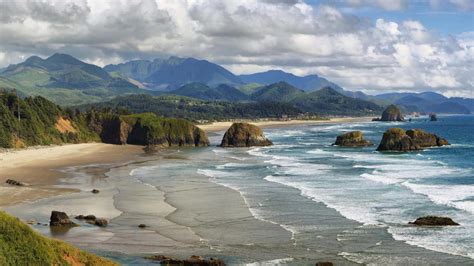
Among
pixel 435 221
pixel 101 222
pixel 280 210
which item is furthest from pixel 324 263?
pixel 101 222

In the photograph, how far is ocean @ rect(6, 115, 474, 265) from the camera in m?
35.5

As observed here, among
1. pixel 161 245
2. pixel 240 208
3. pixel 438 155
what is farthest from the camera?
pixel 438 155

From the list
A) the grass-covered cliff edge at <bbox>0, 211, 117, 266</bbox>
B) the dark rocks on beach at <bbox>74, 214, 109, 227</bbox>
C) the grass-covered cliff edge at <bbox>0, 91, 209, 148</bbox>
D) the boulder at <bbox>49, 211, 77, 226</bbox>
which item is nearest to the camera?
the grass-covered cliff edge at <bbox>0, 211, 117, 266</bbox>

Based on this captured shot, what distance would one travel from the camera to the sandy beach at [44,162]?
59.6 meters

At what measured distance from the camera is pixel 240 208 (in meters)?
50.2

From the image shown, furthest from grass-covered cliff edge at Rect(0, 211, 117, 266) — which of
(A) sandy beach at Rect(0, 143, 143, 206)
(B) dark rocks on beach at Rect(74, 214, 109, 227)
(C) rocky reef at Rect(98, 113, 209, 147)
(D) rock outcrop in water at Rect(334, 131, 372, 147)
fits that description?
(C) rocky reef at Rect(98, 113, 209, 147)

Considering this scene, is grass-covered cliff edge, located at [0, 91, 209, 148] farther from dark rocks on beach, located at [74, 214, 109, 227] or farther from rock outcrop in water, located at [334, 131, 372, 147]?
dark rocks on beach, located at [74, 214, 109, 227]

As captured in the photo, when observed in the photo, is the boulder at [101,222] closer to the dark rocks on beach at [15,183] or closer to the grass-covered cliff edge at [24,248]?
the grass-covered cliff edge at [24,248]

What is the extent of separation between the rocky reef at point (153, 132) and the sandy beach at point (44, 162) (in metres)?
4.42

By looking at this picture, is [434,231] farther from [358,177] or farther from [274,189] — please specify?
[358,177]

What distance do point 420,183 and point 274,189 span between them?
15.0 meters

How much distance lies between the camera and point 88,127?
14088 cm

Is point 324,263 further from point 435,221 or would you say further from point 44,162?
point 44,162

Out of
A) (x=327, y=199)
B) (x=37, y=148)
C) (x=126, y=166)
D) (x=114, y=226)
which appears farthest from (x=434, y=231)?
(x=37, y=148)
